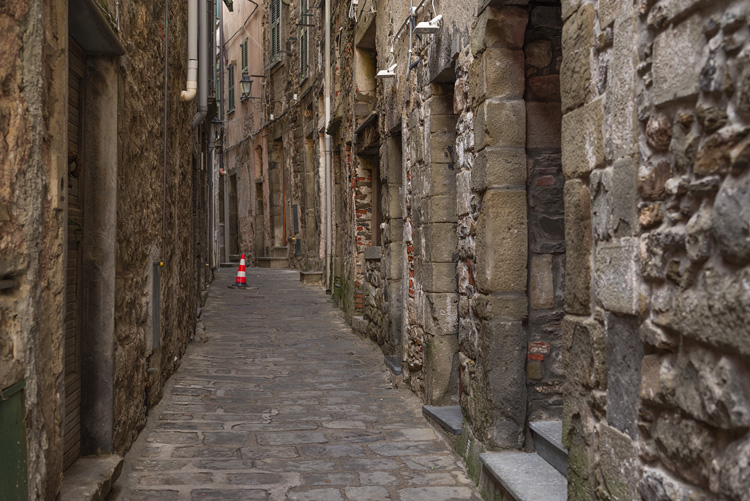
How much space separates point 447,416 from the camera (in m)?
4.88

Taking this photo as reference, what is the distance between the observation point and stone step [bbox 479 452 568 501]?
3.33m

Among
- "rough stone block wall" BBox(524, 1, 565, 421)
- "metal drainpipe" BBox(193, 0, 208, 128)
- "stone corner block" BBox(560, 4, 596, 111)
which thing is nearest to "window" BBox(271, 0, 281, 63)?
"metal drainpipe" BBox(193, 0, 208, 128)

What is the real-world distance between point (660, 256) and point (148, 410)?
403 centimetres

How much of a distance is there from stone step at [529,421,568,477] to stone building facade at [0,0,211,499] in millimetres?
2224

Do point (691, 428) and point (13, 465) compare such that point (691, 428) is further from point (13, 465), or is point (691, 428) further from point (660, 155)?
point (13, 465)

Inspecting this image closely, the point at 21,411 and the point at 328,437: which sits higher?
the point at 21,411

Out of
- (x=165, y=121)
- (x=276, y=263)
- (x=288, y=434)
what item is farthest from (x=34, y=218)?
(x=276, y=263)

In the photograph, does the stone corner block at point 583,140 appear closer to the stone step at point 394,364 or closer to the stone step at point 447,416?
the stone step at point 447,416

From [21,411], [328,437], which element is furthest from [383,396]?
[21,411]

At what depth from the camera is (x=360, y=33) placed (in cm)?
880

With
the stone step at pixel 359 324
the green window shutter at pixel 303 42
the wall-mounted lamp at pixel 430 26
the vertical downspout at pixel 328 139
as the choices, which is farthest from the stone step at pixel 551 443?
the green window shutter at pixel 303 42

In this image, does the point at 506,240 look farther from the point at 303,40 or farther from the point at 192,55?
the point at 303,40

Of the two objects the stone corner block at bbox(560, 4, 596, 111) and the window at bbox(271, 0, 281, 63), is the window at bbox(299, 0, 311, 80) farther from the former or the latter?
the stone corner block at bbox(560, 4, 596, 111)

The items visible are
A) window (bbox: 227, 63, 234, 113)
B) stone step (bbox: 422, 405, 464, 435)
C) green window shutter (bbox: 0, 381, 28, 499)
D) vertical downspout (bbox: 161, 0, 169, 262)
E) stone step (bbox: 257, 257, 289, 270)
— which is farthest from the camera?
window (bbox: 227, 63, 234, 113)
